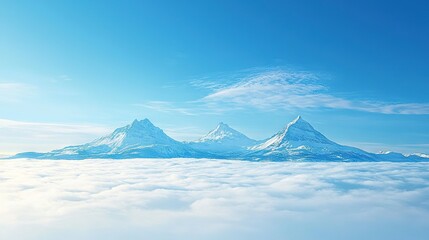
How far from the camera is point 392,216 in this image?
9300 centimetres

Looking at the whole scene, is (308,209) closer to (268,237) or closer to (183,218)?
(268,237)

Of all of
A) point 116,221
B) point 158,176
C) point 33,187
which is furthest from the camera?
point 158,176

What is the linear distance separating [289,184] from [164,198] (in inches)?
1881

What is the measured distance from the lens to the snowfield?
8519cm

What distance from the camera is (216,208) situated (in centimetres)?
10375

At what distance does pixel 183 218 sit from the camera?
94.0m

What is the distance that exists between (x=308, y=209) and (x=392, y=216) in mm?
21120

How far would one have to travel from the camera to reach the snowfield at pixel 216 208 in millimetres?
85188

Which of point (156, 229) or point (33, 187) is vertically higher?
point (33, 187)

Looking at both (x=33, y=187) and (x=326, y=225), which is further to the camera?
(x=33, y=187)

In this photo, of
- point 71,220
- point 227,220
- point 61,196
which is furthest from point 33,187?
point 227,220

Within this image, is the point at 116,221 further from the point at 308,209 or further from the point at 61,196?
the point at 308,209

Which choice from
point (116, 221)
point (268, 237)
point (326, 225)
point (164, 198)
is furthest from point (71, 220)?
point (326, 225)

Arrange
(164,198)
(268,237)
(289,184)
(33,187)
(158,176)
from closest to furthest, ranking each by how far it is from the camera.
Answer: (268,237)
(164,198)
(33,187)
(289,184)
(158,176)
